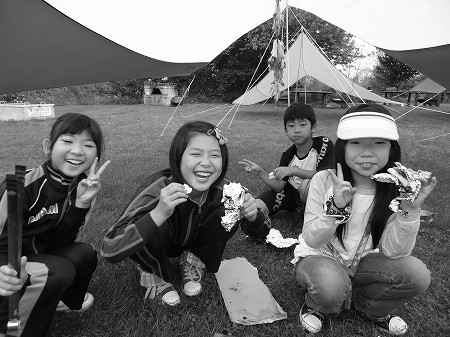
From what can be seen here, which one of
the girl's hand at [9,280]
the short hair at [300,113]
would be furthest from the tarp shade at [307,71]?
the girl's hand at [9,280]

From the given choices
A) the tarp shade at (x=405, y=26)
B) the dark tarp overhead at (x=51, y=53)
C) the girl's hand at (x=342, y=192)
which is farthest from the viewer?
the tarp shade at (x=405, y=26)

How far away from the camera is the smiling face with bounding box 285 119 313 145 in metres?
2.44

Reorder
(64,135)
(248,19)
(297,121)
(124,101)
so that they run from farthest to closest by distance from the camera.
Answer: (124,101) → (248,19) → (297,121) → (64,135)

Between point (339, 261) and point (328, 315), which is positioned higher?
point (339, 261)

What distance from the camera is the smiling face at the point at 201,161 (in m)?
1.52

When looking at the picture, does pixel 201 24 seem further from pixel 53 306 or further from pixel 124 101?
pixel 124 101

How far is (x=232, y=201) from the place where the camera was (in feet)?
4.91

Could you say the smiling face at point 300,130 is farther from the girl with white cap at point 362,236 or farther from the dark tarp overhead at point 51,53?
the dark tarp overhead at point 51,53

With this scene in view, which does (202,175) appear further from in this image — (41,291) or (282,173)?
(282,173)

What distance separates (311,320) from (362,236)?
44 centimetres

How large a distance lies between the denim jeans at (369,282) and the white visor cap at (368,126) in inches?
21.3

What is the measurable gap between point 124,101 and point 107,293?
15.1 m

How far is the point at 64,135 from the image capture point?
1.46 m

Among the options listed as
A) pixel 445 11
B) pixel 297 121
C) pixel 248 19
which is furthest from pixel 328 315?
pixel 248 19
